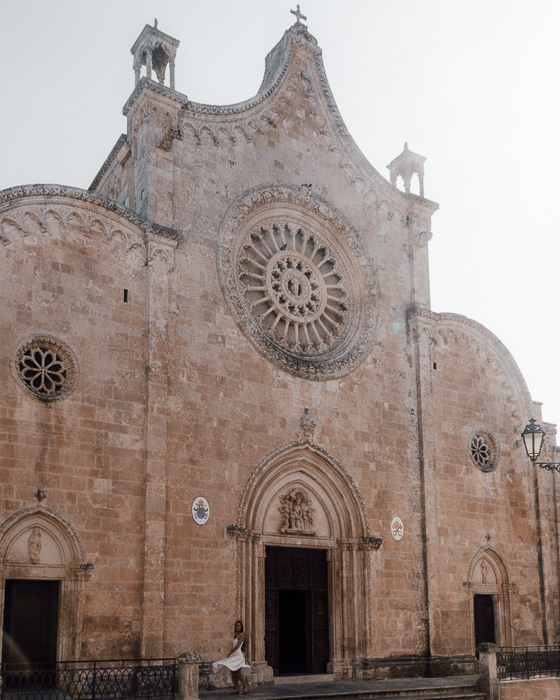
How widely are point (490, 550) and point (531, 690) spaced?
458 cm

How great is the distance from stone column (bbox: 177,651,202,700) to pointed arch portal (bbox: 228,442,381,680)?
414 cm

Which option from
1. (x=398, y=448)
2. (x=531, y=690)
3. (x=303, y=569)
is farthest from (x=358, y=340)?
(x=531, y=690)

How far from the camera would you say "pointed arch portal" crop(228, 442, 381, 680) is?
1902 centimetres

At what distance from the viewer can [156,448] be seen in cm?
1753

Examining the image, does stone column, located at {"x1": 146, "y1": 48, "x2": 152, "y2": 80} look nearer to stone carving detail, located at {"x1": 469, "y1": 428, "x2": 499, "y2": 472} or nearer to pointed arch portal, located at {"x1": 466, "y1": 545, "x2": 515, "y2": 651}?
stone carving detail, located at {"x1": 469, "y1": 428, "x2": 499, "y2": 472}

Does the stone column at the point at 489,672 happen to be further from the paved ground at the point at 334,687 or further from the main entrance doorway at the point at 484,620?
the main entrance doorway at the point at 484,620

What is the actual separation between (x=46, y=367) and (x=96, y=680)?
6.02 m

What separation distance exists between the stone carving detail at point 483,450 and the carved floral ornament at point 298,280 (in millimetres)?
4612

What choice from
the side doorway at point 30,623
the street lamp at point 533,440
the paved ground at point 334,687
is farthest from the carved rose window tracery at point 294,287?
the side doorway at point 30,623

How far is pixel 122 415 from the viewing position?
17375 mm

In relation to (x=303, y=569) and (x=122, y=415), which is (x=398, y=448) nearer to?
(x=303, y=569)

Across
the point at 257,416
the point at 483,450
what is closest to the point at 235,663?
the point at 257,416

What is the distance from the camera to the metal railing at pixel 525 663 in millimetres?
19453

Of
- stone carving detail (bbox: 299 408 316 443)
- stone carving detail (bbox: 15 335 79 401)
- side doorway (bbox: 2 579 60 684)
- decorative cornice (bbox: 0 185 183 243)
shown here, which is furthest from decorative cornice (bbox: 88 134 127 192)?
side doorway (bbox: 2 579 60 684)
